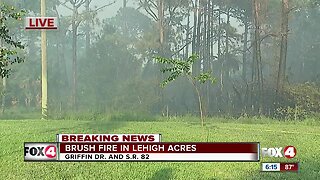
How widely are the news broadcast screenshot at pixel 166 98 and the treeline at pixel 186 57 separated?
4.5 inches

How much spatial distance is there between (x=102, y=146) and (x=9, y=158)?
541 cm

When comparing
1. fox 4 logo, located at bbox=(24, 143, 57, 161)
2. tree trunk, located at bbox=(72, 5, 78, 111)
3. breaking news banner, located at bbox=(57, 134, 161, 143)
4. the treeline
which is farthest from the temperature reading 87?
tree trunk, located at bbox=(72, 5, 78, 111)

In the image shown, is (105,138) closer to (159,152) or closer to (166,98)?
(159,152)

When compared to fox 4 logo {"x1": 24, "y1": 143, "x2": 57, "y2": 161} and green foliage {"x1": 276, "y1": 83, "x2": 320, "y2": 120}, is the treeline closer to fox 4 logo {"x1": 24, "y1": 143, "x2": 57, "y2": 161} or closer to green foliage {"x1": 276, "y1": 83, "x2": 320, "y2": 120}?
green foliage {"x1": 276, "y1": 83, "x2": 320, "y2": 120}

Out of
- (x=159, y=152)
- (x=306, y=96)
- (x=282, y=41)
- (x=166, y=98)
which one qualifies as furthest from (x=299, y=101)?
(x=159, y=152)

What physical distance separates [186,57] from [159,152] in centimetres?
1809

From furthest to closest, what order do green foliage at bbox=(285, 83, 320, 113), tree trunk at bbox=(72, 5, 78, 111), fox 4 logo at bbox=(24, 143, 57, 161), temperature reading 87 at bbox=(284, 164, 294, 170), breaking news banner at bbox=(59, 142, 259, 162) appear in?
tree trunk at bbox=(72, 5, 78, 111), green foliage at bbox=(285, 83, 320, 113), temperature reading 87 at bbox=(284, 164, 294, 170), fox 4 logo at bbox=(24, 143, 57, 161), breaking news banner at bbox=(59, 142, 259, 162)

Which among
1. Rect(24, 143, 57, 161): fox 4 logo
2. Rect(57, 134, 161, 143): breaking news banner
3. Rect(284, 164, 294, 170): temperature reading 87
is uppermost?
Rect(57, 134, 161, 143): breaking news banner

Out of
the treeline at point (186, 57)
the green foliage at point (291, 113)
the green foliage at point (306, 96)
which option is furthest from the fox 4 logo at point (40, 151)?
the green foliage at point (306, 96)

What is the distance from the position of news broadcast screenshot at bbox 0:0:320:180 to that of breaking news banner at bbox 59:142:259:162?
0.02 metres

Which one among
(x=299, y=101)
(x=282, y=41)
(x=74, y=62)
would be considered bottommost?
(x=299, y=101)

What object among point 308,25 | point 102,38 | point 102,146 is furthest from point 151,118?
point 308,25

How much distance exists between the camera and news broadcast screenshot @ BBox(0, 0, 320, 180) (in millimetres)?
7090

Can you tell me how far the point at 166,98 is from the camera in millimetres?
24578
